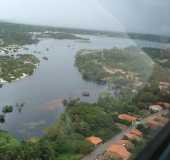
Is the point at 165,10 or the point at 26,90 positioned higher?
the point at 165,10

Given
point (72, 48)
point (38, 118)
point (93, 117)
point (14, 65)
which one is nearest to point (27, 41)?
point (72, 48)

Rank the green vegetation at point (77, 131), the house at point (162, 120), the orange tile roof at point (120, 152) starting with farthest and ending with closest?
the green vegetation at point (77, 131)
the orange tile roof at point (120, 152)
the house at point (162, 120)

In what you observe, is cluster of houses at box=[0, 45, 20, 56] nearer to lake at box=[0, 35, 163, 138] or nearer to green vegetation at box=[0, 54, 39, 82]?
green vegetation at box=[0, 54, 39, 82]

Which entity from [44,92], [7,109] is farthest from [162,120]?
[44,92]

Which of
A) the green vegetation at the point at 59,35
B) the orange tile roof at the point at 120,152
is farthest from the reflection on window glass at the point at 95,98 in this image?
the green vegetation at the point at 59,35

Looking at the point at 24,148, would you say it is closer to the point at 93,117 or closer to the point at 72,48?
the point at 93,117

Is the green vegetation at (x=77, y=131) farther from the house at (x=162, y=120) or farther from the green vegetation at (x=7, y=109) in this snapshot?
the house at (x=162, y=120)

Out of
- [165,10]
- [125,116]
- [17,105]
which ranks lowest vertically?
[17,105]
